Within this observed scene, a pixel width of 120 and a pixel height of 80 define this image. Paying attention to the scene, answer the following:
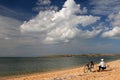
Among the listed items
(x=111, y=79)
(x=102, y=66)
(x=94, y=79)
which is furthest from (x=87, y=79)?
(x=102, y=66)

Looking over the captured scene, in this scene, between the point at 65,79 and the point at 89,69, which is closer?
the point at 65,79

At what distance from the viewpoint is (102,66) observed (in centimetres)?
2789

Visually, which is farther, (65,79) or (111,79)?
(65,79)

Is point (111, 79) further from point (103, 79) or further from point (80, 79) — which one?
point (80, 79)

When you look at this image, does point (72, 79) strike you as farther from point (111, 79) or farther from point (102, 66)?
point (102, 66)

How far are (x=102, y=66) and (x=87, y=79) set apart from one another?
8318 mm

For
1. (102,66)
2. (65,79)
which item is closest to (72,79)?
(65,79)

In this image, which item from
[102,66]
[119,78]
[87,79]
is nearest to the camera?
[119,78]

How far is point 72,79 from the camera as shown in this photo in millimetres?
21094

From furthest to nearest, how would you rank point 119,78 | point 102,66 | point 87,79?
point 102,66 < point 87,79 < point 119,78

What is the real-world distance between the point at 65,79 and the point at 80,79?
1527 millimetres

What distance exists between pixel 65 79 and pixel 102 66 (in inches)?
322

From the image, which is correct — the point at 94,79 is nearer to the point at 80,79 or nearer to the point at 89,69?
the point at 80,79

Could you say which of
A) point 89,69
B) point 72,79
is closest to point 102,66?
point 89,69
